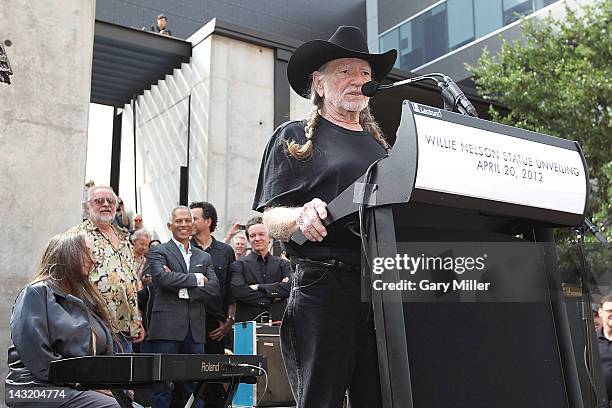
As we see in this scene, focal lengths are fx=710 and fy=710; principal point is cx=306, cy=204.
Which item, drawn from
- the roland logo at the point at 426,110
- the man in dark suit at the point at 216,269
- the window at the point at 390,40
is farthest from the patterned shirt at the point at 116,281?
the window at the point at 390,40

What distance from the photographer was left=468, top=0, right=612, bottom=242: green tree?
11.5m

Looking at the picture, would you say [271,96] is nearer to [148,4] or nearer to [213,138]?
[213,138]

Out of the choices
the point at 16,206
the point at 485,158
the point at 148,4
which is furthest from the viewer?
the point at 148,4

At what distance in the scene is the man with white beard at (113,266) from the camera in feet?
16.5

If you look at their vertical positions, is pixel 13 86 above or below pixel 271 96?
below

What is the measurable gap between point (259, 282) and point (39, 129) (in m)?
2.55

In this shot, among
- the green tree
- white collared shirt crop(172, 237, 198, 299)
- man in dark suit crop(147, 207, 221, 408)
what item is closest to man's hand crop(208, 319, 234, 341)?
man in dark suit crop(147, 207, 221, 408)

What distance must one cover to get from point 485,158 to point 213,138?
29.0ft

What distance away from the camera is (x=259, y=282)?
6.69 metres

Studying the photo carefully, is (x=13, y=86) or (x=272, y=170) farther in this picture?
(x=13, y=86)

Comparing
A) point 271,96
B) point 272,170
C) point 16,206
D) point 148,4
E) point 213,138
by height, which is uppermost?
point 148,4

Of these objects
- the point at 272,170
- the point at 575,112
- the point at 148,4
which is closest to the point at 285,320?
the point at 272,170

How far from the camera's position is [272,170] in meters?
2.27

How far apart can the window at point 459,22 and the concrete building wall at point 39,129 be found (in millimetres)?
14548
